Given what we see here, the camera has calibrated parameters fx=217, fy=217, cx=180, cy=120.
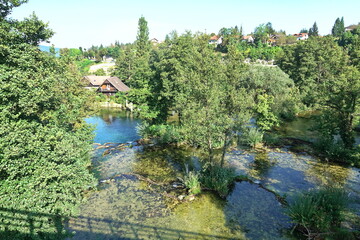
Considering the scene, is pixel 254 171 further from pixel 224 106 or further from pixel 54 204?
pixel 54 204

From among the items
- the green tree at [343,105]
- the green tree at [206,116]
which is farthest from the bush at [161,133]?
the green tree at [343,105]

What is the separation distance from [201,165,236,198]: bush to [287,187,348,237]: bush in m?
4.68

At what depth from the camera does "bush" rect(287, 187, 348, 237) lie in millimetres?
12305

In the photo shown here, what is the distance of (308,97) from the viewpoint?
2559 cm

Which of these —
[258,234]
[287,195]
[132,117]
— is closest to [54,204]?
[258,234]

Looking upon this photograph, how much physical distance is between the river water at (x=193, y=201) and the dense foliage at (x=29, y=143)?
3.99 m

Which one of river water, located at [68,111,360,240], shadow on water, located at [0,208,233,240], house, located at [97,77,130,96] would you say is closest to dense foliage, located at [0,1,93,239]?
shadow on water, located at [0,208,233,240]

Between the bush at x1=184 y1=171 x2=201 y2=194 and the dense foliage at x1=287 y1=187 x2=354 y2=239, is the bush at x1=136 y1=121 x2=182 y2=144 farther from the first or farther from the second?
the dense foliage at x1=287 y1=187 x2=354 y2=239

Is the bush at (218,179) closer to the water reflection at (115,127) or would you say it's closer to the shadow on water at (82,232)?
the shadow on water at (82,232)

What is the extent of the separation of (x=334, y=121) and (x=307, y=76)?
3107cm

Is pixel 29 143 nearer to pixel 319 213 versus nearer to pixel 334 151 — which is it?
pixel 319 213

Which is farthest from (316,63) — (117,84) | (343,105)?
(117,84)

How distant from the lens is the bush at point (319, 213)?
1230 centimetres

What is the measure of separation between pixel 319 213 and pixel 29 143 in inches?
617
